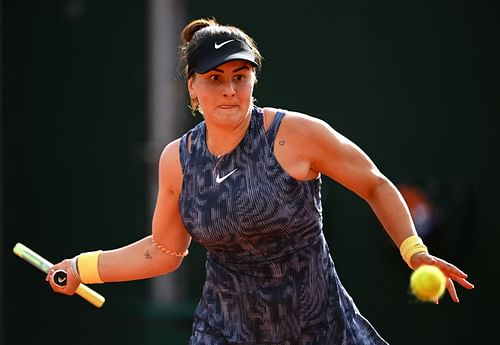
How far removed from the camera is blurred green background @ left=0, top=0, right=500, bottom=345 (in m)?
4.97

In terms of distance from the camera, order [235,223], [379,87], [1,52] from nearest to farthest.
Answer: [235,223] → [379,87] → [1,52]

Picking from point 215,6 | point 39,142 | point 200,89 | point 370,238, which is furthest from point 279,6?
point 200,89

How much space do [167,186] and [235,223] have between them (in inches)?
13.9

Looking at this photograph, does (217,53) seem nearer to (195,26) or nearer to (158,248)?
(195,26)

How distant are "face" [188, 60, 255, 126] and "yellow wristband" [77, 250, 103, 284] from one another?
0.76 metres

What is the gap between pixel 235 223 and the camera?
3.07 metres

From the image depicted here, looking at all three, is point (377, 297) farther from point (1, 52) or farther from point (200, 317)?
point (1, 52)

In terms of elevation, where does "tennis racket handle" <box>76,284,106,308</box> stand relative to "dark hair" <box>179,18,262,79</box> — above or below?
below

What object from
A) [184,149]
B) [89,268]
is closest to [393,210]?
[184,149]

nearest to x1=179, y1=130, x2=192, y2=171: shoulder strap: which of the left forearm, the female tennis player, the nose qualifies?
the female tennis player

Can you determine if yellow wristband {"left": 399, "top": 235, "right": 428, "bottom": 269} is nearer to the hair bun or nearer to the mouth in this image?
the mouth

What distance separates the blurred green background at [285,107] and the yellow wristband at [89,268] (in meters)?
1.98

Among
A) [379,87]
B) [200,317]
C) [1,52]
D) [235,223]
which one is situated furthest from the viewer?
[1,52]

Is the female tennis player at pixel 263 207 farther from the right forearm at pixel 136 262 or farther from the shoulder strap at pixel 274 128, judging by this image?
the right forearm at pixel 136 262
